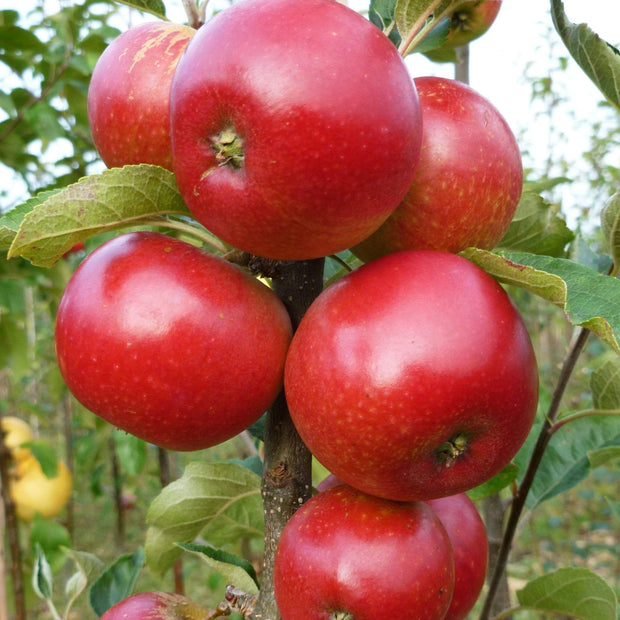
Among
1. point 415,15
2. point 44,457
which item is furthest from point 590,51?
point 44,457

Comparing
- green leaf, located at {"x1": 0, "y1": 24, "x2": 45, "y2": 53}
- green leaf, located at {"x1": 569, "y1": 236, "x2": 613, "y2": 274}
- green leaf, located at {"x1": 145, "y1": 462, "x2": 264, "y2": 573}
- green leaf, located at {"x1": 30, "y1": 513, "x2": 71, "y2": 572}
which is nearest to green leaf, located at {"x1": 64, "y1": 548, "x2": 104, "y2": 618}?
green leaf, located at {"x1": 145, "y1": 462, "x2": 264, "y2": 573}

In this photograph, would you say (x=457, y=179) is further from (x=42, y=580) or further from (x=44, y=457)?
(x=44, y=457)

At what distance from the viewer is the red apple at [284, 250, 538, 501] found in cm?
59

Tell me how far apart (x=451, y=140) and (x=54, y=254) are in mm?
426

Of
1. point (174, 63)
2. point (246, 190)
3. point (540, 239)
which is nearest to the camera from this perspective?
point (246, 190)

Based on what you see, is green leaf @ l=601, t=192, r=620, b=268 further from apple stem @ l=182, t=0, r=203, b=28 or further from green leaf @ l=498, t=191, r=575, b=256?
apple stem @ l=182, t=0, r=203, b=28

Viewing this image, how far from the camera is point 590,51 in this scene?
72 centimetres

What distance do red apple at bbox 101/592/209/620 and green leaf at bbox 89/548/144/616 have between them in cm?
24

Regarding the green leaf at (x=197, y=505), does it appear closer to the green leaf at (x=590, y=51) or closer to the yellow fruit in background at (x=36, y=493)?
the green leaf at (x=590, y=51)

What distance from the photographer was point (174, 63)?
2.30 ft

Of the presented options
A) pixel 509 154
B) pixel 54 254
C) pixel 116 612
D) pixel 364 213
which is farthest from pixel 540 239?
pixel 116 612

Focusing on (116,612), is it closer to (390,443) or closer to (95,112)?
(390,443)

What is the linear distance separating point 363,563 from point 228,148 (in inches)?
16.2

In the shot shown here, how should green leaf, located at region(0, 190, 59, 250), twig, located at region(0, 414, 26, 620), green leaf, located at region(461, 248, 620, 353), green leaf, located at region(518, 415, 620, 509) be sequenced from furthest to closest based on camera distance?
1. twig, located at region(0, 414, 26, 620)
2. green leaf, located at region(518, 415, 620, 509)
3. green leaf, located at region(0, 190, 59, 250)
4. green leaf, located at region(461, 248, 620, 353)
